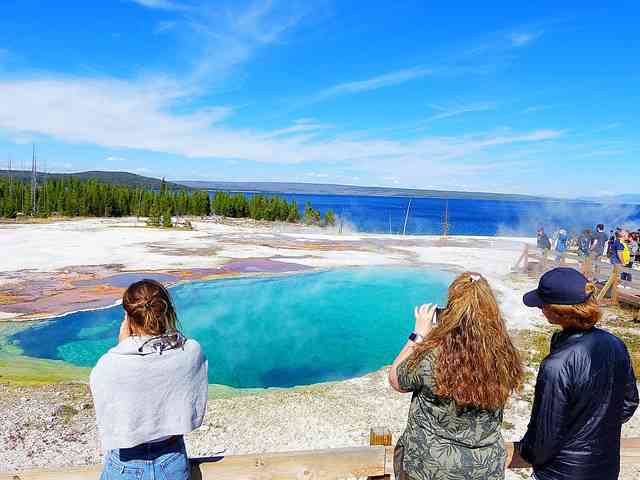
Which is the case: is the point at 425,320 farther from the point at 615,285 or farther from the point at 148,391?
the point at 615,285

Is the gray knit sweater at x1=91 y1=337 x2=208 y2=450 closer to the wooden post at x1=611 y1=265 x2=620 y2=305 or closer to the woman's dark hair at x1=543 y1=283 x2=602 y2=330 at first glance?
the woman's dark hair at x1=543 y1=283 x2=602 y2=330

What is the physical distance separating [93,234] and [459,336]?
3319cm

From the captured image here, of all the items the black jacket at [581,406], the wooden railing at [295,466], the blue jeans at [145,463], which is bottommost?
the wooden railing at [295,466]

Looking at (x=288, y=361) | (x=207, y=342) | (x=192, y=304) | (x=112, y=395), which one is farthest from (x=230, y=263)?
(x=112, y=395)

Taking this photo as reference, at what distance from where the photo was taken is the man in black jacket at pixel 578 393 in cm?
207

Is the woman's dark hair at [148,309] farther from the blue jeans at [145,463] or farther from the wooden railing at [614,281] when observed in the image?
the wooden railing at [614,281]

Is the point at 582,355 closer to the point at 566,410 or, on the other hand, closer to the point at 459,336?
the point at 566,410

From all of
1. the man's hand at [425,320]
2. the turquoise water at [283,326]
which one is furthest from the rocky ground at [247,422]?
the man's hand at [425,320]

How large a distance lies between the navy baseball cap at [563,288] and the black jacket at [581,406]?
0.15 m

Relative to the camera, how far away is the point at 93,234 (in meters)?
31.7

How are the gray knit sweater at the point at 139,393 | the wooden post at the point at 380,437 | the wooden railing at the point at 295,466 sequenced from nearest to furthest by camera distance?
the gray knit sweater at the point at 139,393
the wooden railing at the point at 295,466
the wooden post at the point at 380,437

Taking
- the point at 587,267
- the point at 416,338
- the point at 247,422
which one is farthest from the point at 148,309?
the point at 587,267

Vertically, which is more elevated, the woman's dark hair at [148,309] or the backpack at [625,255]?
the woman's dark hair at [148,309]

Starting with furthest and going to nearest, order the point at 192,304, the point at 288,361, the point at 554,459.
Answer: the point at 192,304
the point at 288,361
the point at 554,459
